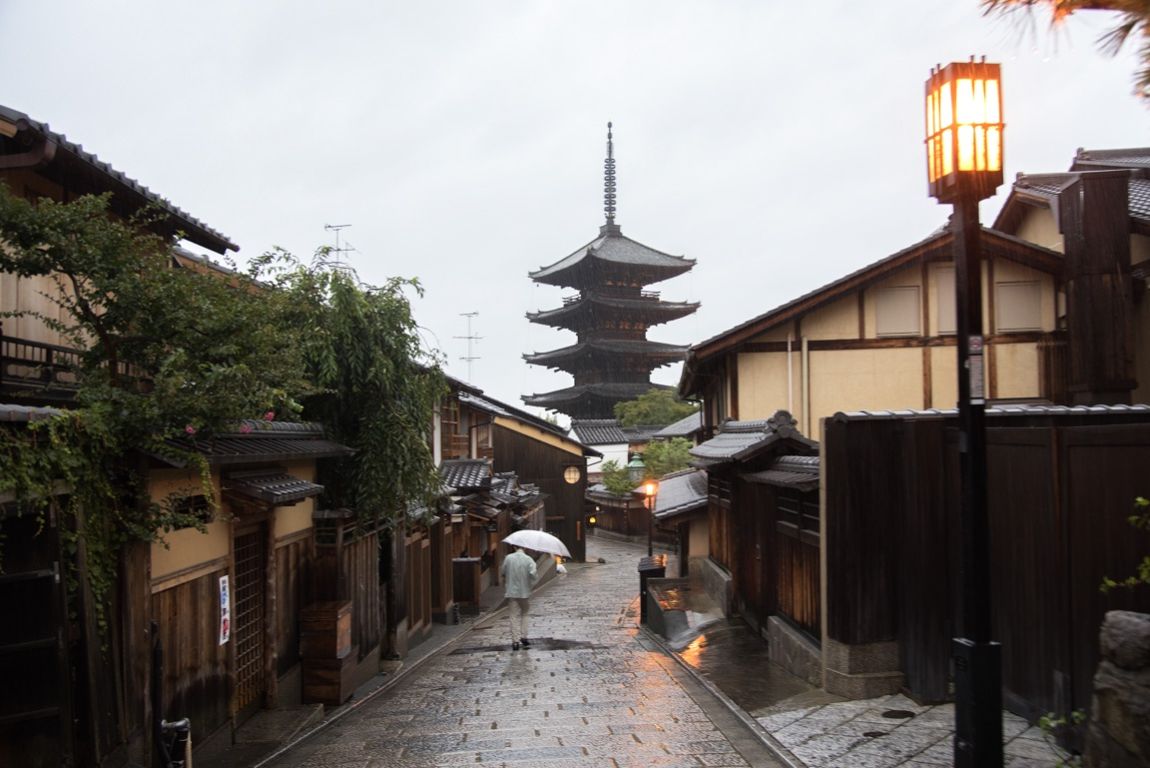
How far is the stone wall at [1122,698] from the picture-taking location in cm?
568

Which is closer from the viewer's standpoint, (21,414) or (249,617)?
(21,414)

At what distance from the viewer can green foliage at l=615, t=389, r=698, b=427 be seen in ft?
194

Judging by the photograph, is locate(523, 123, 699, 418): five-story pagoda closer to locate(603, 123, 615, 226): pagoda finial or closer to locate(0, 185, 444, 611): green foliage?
locate(603, 123, 615, 226): pagoda finial

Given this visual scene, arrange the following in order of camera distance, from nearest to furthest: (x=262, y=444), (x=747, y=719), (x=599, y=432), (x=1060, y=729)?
(x=1060, y=729) < (x=747, y=719) < (x=262, y=444) < (x=599, y=432)

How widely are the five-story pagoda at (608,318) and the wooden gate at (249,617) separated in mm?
49641

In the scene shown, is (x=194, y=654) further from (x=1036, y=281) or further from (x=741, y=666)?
(x=1036, y=281)

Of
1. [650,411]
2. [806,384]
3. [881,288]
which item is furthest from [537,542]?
[650,411]

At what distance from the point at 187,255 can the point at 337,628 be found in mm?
6516

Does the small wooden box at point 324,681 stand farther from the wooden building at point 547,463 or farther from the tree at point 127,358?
the wooden building at point 547,463

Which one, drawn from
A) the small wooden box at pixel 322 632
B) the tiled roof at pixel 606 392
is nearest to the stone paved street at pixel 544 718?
the small wooden box at pixel 322 632

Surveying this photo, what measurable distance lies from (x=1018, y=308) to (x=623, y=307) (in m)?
43.3

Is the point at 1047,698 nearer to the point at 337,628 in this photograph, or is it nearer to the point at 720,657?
the point at 720,657

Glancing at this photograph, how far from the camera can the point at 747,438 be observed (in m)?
18.0

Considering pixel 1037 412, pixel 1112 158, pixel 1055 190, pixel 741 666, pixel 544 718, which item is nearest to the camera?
pixel 1037 412
